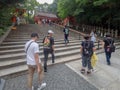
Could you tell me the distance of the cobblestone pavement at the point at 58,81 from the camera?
267 inches

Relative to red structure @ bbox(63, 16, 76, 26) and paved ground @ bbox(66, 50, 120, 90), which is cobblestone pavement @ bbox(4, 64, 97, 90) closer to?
paved ground @ bbox(66, 50, 120, 90)

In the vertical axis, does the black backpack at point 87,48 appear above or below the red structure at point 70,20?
below

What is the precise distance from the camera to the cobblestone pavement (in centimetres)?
677

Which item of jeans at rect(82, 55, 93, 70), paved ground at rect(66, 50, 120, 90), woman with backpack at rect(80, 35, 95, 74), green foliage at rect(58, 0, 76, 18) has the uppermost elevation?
green foliage at rect(58, 0, 76, 18)

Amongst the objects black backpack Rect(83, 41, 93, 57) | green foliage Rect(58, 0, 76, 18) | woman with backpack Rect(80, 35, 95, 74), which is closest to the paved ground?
woman with backpack Rect(80, 35, 95, 74)

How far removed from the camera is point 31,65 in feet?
19.4

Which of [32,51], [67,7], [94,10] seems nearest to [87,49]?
[32,51]

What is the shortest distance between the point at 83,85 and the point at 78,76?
95 cm

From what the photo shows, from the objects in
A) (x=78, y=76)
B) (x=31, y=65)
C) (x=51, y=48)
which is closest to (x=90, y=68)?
(x=78, y=76)

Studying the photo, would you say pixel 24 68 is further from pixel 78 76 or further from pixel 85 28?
pixel 85 28

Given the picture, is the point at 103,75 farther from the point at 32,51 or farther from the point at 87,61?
the point at 32,51

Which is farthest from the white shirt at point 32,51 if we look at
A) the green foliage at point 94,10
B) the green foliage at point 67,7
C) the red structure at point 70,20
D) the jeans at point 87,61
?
the red structure at point 70,20

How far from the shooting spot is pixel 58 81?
743cm

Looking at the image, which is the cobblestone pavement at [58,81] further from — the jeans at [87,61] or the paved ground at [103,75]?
the jeans at [87,61]
